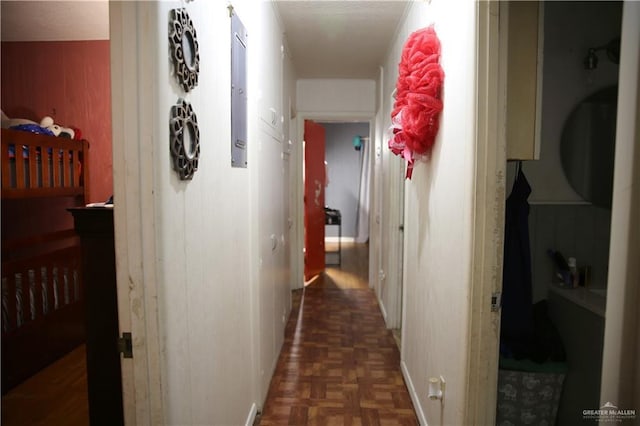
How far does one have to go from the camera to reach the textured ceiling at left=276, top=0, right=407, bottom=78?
2.57 m

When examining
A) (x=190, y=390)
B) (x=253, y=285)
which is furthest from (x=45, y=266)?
(x=190, y=390)

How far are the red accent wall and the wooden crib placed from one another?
0.80 ft

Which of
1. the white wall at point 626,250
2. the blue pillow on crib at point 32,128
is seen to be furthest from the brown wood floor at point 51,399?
the white wall at point 626,250

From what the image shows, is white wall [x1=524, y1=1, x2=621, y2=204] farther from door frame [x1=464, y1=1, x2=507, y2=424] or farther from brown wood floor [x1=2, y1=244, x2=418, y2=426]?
brown wood floor [x1=2, y1=244, x2=418, y2=426]

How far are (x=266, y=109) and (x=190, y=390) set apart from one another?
5.24 ft

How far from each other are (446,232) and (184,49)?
1178 millimetres

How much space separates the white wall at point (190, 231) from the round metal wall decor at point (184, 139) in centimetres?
3

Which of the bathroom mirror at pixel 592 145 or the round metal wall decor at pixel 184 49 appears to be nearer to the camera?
the round metal wall decor at pixel 184 49

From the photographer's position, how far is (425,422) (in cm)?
194

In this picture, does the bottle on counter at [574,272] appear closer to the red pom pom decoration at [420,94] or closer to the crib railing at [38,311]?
the red pom pom decoration at [420,94]

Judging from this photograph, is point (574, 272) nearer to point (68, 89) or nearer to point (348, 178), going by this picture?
point (68, 89)

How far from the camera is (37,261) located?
2.47m

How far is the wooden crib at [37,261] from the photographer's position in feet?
7.40

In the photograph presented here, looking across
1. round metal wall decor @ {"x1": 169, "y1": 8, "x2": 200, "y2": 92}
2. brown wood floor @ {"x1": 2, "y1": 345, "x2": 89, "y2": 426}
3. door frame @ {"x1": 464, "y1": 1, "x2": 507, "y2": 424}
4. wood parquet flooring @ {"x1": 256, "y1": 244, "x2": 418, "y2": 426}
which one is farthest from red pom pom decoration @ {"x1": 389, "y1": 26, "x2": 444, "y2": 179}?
brown wood floor @ {"x1": 2, "y1": 345, "x2": 89, "y2": 426}
